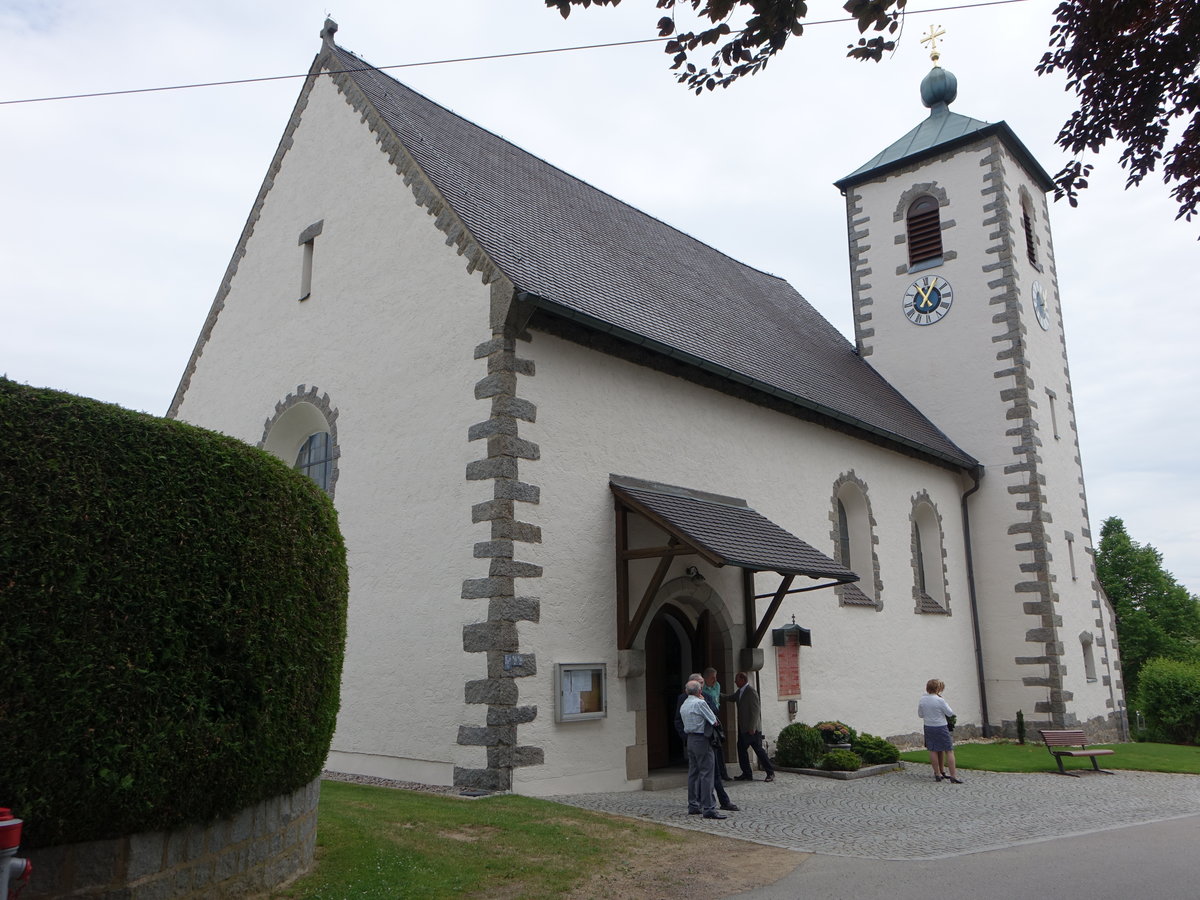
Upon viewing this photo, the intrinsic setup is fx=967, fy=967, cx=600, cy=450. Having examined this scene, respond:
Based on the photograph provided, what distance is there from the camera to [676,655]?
45.4 ft

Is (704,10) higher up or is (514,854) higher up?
(704,10)

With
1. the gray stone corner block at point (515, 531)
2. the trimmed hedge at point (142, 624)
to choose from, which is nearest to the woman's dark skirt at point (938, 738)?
the gray stone corner block at point (515, 531)

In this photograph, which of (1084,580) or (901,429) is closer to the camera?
(901,429)

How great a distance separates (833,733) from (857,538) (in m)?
4.57

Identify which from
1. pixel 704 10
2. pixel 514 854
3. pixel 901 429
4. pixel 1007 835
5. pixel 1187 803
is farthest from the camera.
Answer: pixel 901 429

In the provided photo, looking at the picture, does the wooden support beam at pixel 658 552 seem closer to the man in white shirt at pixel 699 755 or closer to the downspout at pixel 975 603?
the man in white shirt at pixel 699 755

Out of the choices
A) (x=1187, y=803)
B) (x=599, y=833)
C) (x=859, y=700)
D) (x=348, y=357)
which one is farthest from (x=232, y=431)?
(x=1187, y=803)

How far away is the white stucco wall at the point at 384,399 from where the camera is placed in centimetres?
1100

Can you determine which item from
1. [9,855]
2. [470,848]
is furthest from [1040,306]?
[9,855]

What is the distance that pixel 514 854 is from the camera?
745cm

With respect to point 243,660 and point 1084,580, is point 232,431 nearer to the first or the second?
point 243,660

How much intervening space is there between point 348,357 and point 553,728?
5972 millimetres

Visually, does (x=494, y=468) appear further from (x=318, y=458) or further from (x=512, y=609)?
(x=318, y=458)

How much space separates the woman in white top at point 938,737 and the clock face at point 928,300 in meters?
11.7
